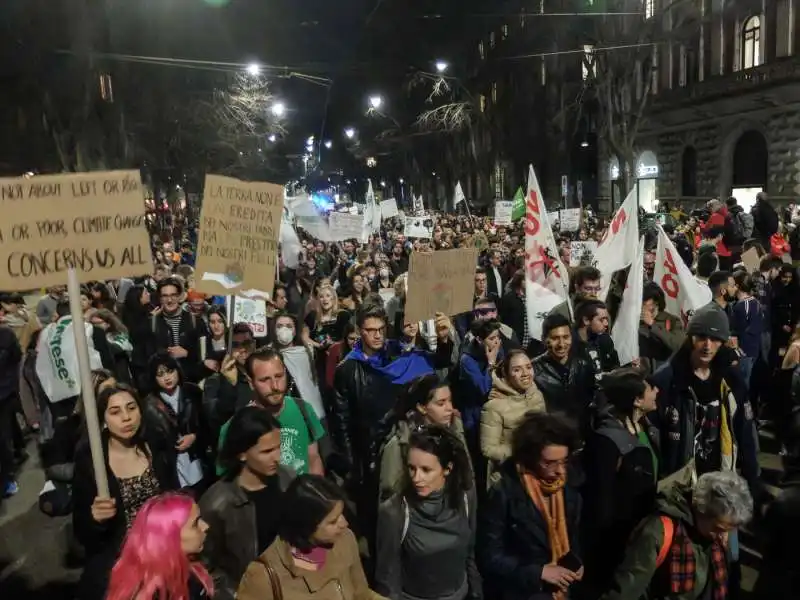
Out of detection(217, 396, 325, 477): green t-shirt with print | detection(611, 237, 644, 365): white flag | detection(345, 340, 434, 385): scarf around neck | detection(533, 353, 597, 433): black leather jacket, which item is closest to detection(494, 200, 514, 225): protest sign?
detection(611, 237, 644, 365): white flag

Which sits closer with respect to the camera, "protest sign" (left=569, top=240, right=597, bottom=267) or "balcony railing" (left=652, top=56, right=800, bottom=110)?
"protest sign" (left=569, top=240, right=597, bottom=267)

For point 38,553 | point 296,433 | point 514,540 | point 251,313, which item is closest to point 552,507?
point 514,540

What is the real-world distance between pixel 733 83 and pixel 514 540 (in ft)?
109

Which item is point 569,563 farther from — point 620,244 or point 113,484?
point 620,244

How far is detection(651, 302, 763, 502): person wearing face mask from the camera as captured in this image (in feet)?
14.2

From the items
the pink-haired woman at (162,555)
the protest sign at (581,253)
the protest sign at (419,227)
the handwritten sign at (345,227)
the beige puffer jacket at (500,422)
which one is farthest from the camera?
the protest sign at (419,227)

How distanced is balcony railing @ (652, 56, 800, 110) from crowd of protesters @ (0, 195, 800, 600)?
85.1ft

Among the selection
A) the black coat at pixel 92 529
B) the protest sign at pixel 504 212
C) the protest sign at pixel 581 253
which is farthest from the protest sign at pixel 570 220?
the black coat at pixel 92 529

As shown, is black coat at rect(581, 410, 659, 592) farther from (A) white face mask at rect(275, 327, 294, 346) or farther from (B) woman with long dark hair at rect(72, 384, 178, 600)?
(A) white face mask at rect(275, 327, 294, 346)

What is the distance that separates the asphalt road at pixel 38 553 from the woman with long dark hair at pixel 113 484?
1.62 m

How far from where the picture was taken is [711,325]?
14.1ft

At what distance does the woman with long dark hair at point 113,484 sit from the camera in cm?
306

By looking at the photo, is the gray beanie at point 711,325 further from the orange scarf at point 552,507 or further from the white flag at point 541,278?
the white flag at point 541,278

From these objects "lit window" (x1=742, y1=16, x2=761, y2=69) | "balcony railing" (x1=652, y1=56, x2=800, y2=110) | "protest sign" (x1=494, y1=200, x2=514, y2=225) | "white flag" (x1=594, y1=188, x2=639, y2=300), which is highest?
"lit window" (x1=742, y1=16, x2=761, y2=69)
